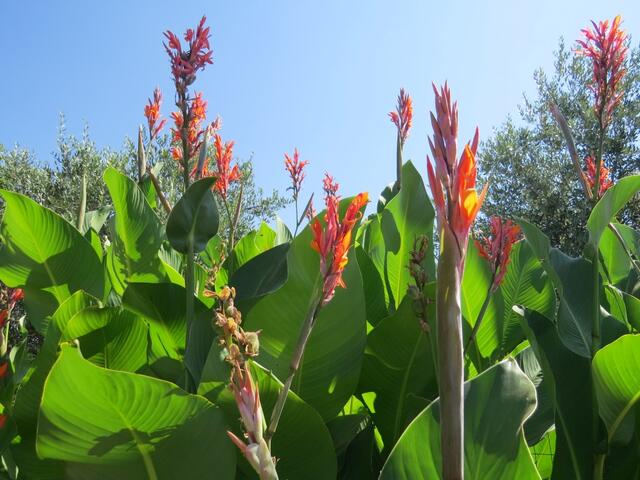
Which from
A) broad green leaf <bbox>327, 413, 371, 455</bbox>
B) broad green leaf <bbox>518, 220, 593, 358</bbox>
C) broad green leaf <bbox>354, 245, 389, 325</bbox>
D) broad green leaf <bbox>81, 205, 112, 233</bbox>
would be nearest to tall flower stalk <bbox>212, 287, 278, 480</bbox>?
broad green leaf <bbox>327, 413, 371, 455</bbox>

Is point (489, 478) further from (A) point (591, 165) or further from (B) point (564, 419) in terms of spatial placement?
(A) point (591, 165)

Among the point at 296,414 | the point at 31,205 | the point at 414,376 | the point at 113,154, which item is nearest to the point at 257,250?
the point at 31,205

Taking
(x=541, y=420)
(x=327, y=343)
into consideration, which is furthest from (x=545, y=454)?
(x=327, y=343)

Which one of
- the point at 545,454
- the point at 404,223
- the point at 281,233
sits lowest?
the point at 545,454

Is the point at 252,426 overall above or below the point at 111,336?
below

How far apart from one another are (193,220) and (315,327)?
383 millimetres

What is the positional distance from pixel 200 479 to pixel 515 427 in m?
0.43

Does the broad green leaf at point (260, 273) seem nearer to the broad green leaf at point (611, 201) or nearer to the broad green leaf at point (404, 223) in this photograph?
the broad green leaf at point (404, 223)

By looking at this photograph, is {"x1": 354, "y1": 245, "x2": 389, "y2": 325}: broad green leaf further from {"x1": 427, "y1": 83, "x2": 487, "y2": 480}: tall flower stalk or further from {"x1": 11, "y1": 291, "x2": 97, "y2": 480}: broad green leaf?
{"x1": 427, "y1": 83, "x2": 487, "y2": 480}: tall flower stalk

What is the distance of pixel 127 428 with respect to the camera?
79 centimetres

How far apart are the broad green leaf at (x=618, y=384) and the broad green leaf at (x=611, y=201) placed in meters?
0.28

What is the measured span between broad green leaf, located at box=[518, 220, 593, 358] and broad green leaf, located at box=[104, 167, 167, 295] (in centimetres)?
94

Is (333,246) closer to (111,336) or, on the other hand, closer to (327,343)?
(327,343)

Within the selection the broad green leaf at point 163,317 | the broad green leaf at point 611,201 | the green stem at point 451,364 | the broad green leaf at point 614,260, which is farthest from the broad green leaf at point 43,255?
the broad green leaf at point 614,260
